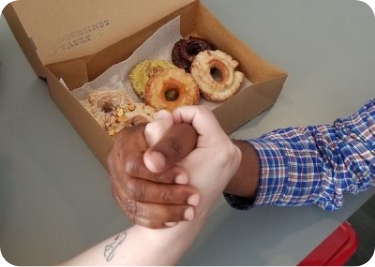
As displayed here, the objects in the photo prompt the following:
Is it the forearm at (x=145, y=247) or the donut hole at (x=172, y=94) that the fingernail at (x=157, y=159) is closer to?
the forearm at (x=145, y=247)

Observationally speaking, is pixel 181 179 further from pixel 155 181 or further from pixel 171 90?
pixel 171 90

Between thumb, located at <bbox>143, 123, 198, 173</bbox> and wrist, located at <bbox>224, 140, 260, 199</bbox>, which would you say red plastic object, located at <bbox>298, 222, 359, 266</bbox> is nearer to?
wrist, located at <bbox>224, 140, 260, 199</bbox>

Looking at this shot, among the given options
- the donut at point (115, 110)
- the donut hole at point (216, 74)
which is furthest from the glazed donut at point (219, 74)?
the donut at point (115, 110)

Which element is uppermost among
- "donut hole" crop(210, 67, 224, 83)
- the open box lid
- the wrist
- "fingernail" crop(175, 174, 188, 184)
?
the open box lid

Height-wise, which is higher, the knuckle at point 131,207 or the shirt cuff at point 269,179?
the knuckle at point 131,207

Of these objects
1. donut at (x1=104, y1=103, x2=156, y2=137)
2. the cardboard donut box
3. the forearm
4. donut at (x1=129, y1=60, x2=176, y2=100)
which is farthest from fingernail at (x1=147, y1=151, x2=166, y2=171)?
donut at (x1=129, y1=60, x2=176, y2=100)

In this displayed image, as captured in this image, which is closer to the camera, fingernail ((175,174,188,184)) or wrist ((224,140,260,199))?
fingernail ((175,174,188,184))

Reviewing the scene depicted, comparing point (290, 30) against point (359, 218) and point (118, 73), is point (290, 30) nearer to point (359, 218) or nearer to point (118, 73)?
point (118, 73)

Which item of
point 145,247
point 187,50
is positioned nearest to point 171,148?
point 145,247
